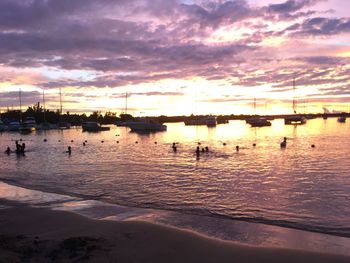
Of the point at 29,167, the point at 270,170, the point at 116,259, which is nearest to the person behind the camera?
the point at 116,259

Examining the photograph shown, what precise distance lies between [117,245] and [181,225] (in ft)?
11.2

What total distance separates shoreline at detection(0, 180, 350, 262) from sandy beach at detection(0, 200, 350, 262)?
120 mm

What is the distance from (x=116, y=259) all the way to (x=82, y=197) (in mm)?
10040

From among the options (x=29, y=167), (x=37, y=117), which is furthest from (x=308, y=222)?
(x=37, y=117)

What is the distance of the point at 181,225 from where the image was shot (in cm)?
1370

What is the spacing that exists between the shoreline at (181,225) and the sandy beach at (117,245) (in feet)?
0.39

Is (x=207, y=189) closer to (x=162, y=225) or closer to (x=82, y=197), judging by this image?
(x=82, y=197)

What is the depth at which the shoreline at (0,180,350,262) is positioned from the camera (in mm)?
11383

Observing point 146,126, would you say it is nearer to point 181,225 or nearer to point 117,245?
point 181,225

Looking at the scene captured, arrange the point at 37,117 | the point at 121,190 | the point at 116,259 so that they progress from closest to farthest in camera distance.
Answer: the point at 116,259, the point at 121,190, the point at 37,117

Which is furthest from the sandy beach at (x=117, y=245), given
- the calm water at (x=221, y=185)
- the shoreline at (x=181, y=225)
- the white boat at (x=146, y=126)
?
the white boat at (x=146, y=126)

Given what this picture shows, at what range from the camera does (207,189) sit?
21172mm

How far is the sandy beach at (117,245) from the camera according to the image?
9.80m

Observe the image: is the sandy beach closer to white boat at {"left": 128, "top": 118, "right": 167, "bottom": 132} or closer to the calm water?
the calm water
